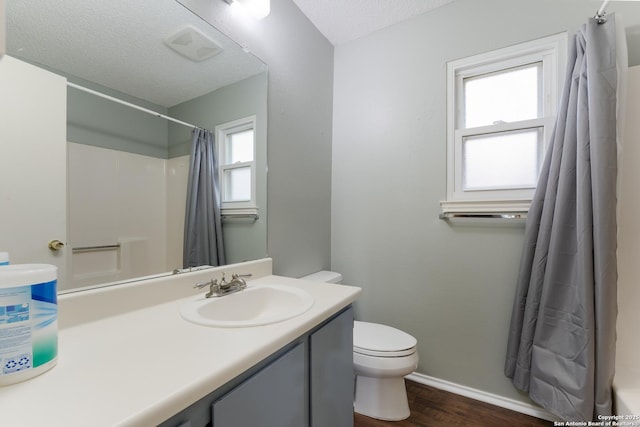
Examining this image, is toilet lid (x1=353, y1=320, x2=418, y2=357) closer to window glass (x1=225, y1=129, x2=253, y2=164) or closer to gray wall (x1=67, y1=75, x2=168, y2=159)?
window glass (x1=225, y1=129, x2=253, y2=164)

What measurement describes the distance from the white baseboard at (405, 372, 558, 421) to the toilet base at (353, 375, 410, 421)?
303 mm

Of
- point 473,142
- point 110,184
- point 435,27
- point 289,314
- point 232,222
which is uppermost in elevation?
point 435,27

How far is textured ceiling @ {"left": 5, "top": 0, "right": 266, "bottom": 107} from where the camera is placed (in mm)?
754

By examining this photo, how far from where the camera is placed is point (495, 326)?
1561mm

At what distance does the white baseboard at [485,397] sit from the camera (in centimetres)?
145

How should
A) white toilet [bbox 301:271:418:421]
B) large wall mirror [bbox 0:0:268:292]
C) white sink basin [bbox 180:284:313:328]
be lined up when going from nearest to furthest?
1. large wall mirror [bbox 0:0:268:292]
2. white sink basin [bbox 180:284:313:328]
3. white toilet [bbox 301:271:418:421]

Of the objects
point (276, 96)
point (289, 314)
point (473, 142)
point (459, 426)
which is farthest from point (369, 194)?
point (459, 426)

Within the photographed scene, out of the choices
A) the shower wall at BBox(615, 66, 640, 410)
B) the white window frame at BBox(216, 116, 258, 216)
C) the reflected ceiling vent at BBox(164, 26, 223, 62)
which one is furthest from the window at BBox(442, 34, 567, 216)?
the reflected ceiling vent at BBox(164, 26, 223, 62)

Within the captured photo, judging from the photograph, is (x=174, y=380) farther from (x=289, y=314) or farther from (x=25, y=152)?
(x=25, y=152)

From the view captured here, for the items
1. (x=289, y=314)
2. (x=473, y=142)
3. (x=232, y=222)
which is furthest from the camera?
(x=473, y=142)

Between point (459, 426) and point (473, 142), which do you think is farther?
point (473, 142)

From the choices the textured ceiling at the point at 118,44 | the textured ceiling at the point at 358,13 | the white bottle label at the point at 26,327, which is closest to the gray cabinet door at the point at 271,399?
the white bottle label at the point at 26,327

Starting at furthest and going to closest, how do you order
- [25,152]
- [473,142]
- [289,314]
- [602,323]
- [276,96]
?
[473,142]
[276,96]
[602,323]
[289,314]
[25,152]

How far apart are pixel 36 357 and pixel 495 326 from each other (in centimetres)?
190
